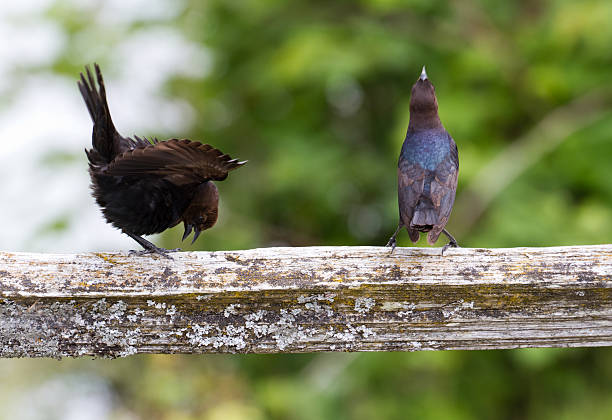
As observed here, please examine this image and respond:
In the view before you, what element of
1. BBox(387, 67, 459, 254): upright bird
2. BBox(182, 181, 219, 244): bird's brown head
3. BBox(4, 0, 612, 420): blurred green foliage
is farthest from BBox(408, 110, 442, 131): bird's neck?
BBox(4, 0, 612, 420): blurred green foliage

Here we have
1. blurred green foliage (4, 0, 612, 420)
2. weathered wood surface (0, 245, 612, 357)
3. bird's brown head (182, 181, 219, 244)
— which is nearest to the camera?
weathered wood surface (0, 245, 612, 357)

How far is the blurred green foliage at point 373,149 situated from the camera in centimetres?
493

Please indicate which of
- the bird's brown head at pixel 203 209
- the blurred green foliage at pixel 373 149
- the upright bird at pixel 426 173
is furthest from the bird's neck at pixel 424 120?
the blurred green foliage at pixel 373 149

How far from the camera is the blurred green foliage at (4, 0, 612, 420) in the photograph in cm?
493

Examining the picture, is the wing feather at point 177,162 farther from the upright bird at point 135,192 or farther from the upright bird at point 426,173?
the upright bird at point 426,173

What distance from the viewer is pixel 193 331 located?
167 centimetres

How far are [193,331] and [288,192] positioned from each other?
169 inches

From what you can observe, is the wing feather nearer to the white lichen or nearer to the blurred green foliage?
the white lichen

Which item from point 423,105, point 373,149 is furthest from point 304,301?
point 373,149

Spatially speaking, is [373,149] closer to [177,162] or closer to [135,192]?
[135,192]

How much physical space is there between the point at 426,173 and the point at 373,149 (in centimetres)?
372

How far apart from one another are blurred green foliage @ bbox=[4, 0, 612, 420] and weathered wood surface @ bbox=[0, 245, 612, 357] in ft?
9.46

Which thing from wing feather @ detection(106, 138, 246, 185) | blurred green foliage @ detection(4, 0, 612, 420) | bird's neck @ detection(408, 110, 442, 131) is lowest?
wing feather @ detection(106, 138, 246, 185)

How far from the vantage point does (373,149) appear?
6.00m
